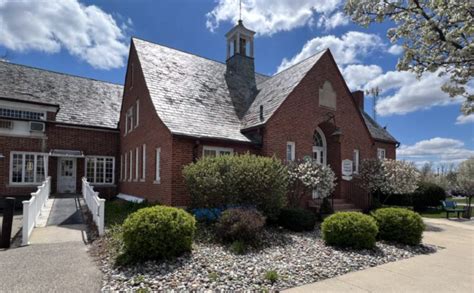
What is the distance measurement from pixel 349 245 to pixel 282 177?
2907mm

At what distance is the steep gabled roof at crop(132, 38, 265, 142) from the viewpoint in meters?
11.6

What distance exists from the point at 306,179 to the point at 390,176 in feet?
18.9

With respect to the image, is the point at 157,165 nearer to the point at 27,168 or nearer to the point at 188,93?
the point at 188,93

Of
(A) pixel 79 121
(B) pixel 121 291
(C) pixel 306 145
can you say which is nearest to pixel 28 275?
(B) pixel 121 291

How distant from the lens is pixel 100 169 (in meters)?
18.7

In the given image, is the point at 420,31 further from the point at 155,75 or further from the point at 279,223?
the point at 155,75

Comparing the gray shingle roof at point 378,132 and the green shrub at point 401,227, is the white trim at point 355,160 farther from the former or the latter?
the green shrub at point 401,227

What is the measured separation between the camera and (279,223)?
10.2m

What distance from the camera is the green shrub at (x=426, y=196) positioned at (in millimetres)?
18328

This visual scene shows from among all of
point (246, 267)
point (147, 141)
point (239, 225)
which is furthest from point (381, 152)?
point (246, 267)

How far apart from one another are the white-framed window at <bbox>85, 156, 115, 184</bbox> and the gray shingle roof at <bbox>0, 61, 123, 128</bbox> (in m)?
2.27

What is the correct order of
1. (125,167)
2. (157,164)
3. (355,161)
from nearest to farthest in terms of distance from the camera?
1. (157,164)
2. (355,161)
3. (125,167)

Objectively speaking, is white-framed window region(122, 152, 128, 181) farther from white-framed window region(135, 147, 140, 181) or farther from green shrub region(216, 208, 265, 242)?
green shrub region(216, 208, 265, 242)

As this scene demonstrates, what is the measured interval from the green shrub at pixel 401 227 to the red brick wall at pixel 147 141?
728cm
